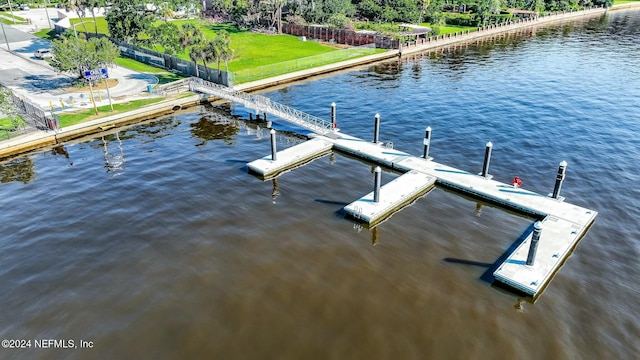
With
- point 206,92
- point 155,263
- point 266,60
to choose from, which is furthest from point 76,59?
point 155,263

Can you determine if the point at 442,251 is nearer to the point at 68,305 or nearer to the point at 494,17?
the point at 68,305

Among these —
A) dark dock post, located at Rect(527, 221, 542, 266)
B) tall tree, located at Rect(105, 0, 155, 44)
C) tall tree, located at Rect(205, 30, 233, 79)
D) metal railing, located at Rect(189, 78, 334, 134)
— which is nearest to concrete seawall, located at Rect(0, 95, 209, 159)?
metal railing, located at Rect(189, 78, 334, 134)

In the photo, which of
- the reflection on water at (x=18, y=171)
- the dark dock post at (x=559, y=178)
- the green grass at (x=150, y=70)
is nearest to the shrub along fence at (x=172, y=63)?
the green grass at (x=150, y=70)

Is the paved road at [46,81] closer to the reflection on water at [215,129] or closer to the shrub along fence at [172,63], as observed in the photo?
the shrub along fence at [172,63]

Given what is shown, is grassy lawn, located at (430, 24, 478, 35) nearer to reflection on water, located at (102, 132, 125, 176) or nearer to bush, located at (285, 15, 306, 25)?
bush, located at (285, 15, 306, 25)

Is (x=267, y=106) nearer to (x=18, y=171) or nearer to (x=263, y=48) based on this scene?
(x=18, y=171)
